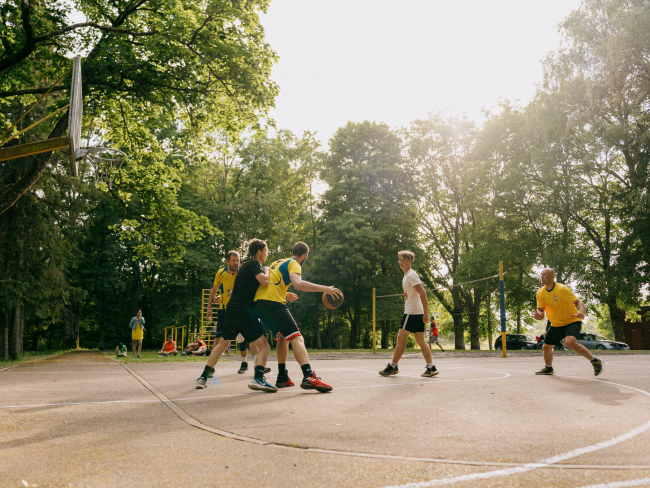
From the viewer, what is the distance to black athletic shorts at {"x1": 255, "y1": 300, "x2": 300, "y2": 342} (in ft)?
20.7

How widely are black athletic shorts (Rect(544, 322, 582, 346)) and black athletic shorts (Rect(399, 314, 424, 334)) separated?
2.38 metres

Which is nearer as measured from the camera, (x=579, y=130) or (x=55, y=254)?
(x=55, y=254)

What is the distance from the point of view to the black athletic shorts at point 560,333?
334 inches

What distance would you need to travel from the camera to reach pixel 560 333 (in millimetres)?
8672

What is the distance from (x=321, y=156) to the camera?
38656 millimetres

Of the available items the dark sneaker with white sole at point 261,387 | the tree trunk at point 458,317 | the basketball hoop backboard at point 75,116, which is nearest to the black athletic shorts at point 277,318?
the dark sneaker with white sole at point 261,387

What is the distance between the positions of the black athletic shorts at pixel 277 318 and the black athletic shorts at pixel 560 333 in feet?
16.4

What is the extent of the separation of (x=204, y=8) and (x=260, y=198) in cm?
2240

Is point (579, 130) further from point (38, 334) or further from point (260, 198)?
point (38, 334)

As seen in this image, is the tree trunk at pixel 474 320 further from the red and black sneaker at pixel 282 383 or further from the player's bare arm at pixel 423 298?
the red and black sneaker at pixel 282 383

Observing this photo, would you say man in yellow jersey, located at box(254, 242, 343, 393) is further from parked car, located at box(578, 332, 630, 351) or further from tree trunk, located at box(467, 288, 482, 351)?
tree trunk, located at box(467, 288, 482, 351)

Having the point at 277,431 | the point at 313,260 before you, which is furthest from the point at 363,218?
the point at 277,431

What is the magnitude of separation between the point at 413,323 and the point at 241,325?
3165 millimetres

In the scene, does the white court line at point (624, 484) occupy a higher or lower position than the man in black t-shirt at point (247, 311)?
lower
